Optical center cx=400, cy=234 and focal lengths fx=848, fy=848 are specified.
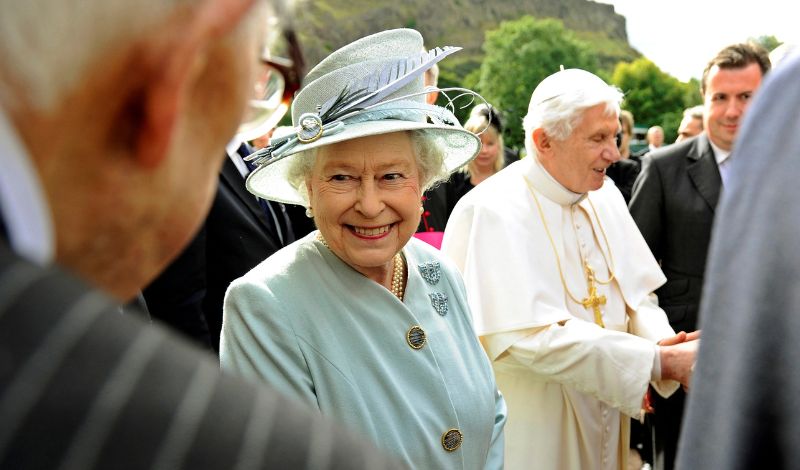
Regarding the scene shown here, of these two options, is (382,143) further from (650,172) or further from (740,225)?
(650,172)

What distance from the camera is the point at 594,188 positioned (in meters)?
4.14

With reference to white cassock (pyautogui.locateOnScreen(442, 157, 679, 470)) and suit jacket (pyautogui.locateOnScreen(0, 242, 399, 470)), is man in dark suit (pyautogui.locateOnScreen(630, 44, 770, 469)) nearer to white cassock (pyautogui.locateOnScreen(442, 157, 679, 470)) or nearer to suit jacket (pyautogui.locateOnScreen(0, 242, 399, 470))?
white cassock (pyautogui.locateOnScreen(442, 157, 679, 470))

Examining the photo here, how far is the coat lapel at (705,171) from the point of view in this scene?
501cm

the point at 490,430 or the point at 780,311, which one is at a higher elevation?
the point at 780,311

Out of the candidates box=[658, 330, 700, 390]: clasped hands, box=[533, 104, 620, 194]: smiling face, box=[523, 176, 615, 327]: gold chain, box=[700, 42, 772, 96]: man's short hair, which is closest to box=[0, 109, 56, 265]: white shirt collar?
box=[658, 330, 700, 390]: clasped hands

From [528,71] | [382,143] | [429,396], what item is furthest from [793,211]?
[528,71]

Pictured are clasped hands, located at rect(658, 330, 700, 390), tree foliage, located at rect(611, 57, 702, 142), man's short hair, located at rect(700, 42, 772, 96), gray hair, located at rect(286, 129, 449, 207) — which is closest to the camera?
gray hair, located at rect(286, 129, 449, 207)

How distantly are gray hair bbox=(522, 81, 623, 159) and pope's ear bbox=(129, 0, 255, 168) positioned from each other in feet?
11.0

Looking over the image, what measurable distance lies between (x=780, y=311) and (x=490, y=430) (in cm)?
190

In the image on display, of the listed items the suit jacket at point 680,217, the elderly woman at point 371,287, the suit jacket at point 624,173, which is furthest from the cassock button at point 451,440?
the suit jacket at point 624,173

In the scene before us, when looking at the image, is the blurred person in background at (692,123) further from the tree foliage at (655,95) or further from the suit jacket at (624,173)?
the tree foliage at (655,95)

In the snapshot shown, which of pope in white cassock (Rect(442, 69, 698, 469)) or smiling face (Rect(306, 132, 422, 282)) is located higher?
smiling face (Rect(306, 132, 422, 282))

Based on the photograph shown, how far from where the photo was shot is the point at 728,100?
17.1 ft

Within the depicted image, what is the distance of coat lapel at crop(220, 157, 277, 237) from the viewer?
4.12 metres
